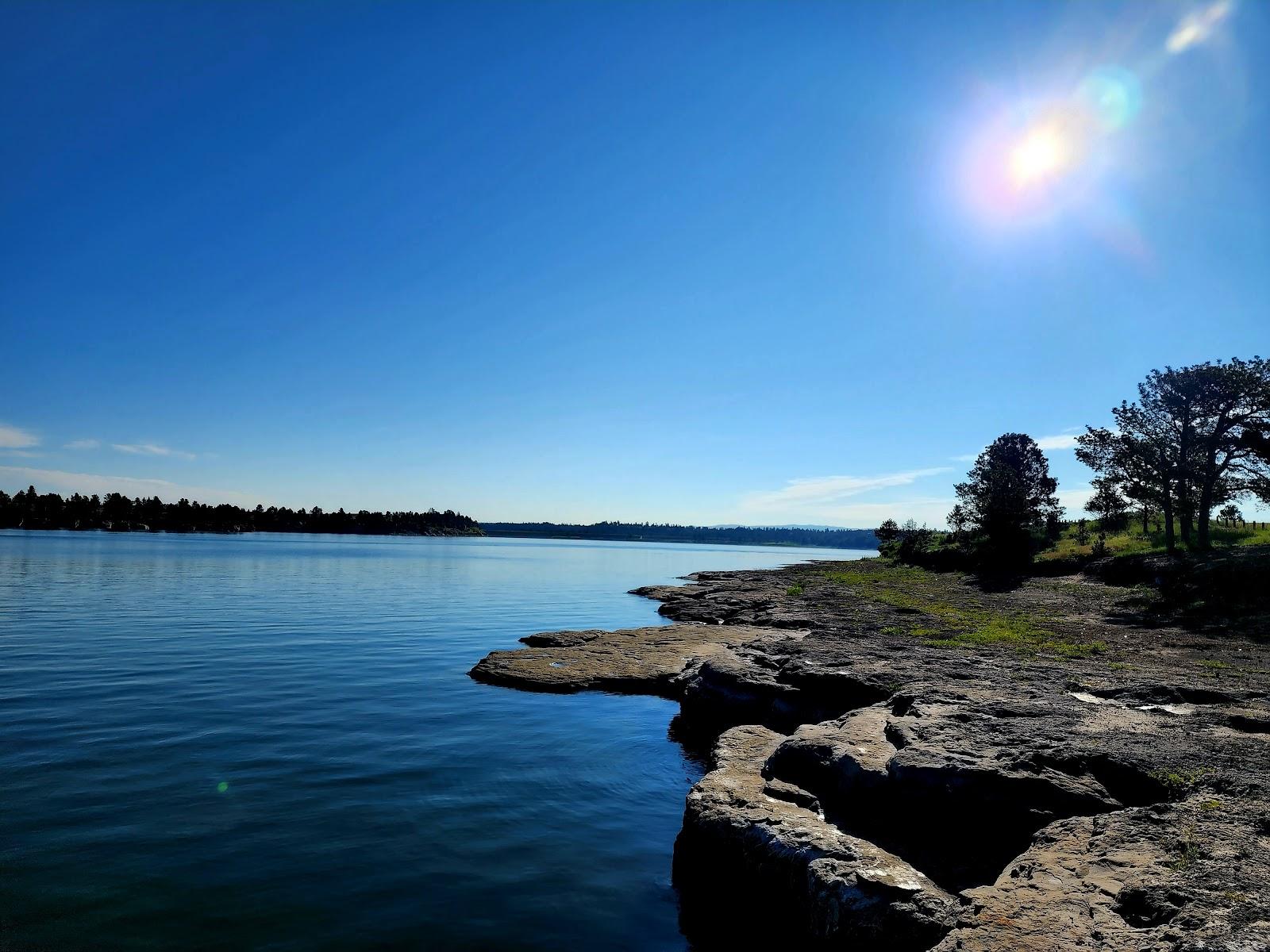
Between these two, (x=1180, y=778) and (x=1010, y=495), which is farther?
(x=1010, y=495)

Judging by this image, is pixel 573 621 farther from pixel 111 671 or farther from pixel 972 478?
pixel 972 478

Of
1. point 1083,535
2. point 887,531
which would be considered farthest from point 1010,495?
point 887,531

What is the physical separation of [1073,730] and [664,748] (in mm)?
9231

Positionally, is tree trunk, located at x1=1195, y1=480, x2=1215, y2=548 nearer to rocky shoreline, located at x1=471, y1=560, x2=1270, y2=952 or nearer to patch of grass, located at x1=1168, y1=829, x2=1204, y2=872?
rocky shoreline, located at x1=471, y1=560, x2=1270, y2=952

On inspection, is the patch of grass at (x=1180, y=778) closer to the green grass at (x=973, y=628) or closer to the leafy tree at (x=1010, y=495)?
the green grass at (x=973, y=628)

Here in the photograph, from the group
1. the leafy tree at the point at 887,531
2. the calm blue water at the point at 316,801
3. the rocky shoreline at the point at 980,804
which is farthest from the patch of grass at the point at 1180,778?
the leafy tree at the point at 887,531

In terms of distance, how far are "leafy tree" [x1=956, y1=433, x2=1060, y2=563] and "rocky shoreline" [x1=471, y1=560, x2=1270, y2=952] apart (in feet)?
185

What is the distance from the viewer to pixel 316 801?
1177cm

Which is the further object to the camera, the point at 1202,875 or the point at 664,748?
the point at 664,748

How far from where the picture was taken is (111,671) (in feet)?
69.6

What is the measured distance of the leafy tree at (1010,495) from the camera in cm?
6938

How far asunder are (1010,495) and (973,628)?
52.8 metres

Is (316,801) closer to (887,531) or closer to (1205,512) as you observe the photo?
(1205,512)

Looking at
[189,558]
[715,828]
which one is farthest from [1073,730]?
[189,558]
